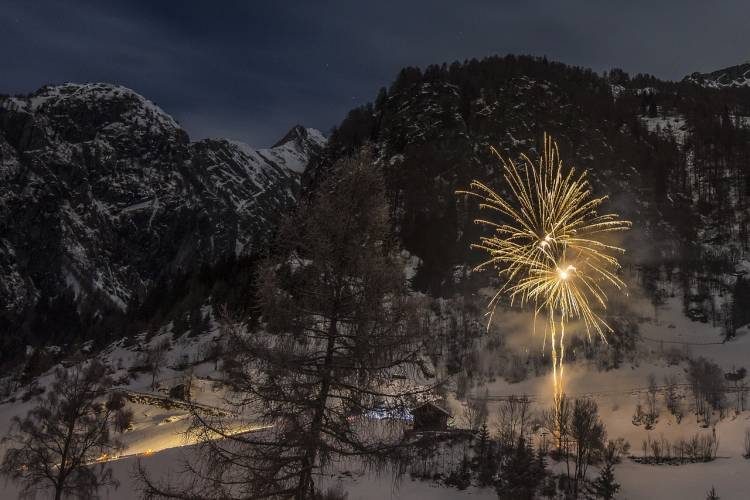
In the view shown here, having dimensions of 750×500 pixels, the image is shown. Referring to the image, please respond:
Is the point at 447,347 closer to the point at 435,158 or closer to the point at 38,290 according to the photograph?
the point at 435,158

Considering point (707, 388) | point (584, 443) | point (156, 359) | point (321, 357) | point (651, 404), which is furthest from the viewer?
point (156, 359)

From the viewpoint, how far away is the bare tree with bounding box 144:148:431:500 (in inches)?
368

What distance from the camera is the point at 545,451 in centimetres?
4216

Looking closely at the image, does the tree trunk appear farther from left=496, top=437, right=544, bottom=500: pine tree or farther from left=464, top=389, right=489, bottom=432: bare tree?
left=464, top=389, right=489, bottom=432: bare tree

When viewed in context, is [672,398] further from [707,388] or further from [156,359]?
[156,359]

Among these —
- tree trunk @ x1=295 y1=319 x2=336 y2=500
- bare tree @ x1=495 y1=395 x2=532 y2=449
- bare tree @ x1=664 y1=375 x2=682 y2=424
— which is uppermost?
tree trunk @ x1=295 y1=319 x2=336 y2=500

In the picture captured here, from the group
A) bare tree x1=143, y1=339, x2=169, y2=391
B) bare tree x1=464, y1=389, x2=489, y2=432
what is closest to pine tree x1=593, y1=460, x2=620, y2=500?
bare tree x1=464, y1=389, x2=489, y2=432

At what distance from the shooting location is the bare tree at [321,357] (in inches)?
368

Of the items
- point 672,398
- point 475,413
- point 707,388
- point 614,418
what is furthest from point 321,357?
point 707,388

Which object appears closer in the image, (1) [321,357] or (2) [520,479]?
(1) [321,357]

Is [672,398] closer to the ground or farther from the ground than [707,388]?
closer to the ground

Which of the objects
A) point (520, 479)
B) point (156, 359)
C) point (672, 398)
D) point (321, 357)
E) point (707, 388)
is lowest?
point (520, 479)

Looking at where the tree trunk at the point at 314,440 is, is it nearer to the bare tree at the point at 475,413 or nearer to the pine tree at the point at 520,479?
the pine tree at the point at 520,479

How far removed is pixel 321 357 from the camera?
10.2 meters
